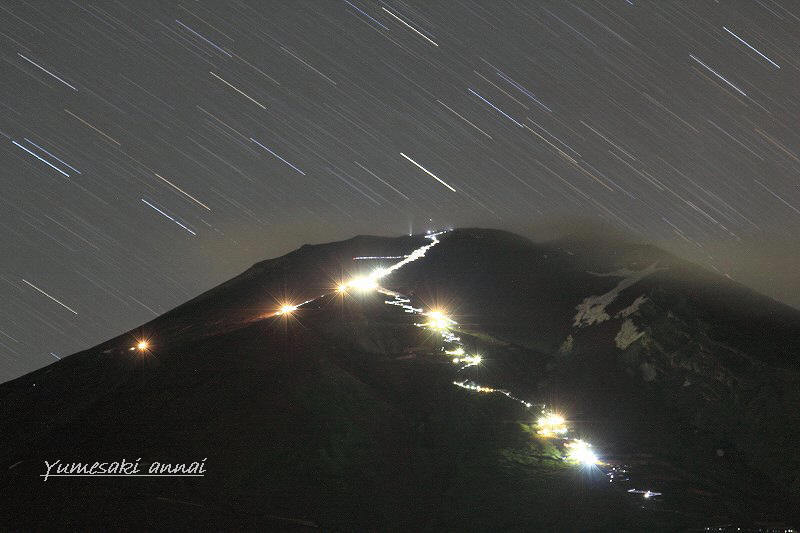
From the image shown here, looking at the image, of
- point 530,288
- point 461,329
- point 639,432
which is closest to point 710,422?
point 639,432

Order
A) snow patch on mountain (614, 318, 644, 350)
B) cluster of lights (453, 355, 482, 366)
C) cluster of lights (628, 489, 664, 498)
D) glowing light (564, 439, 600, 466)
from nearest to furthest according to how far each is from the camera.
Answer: cluster of lights (628, 489, 664, 498), glowing light (564, 439, 600, 466), cluster of lights (453, 355, 482, 366), snow patch on mountain (614, 318, 644, 350)

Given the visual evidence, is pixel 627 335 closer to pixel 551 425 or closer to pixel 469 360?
pixel 469 360

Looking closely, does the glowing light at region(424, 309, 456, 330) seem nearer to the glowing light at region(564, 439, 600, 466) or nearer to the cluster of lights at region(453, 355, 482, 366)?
the cluster of lights at region(453, 355, 482, 366)

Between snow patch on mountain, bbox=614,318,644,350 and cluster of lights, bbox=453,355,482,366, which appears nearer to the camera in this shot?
cluster of lights, bbox=453,355,482,366

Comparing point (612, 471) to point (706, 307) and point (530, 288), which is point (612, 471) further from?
point (530, 288)

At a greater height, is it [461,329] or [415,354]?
[461,329]

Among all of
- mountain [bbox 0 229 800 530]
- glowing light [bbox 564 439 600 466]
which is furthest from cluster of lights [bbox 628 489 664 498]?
glowing light [bbox 564 439 600 466]
